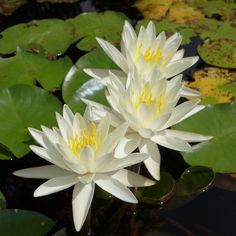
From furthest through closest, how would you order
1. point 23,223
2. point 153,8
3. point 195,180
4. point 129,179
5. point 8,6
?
point 8,6
point 153,8
point 195,180
point 23,223
point 129,179

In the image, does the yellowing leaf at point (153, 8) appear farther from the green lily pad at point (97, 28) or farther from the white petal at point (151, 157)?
the white petal at point (151, 157)

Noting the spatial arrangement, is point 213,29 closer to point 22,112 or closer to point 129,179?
point 22,112

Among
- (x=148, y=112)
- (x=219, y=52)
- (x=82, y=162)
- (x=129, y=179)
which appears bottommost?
(x=219, y=52)

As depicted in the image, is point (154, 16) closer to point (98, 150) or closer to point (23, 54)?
point (23, 54)

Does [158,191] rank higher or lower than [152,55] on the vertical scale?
lower

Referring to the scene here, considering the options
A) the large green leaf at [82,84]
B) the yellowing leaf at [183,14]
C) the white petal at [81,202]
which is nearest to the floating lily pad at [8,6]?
the yellowing leaf at [183,14]

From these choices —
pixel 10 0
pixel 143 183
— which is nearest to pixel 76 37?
pixel 10 0

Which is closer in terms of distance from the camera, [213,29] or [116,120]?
[116,120]

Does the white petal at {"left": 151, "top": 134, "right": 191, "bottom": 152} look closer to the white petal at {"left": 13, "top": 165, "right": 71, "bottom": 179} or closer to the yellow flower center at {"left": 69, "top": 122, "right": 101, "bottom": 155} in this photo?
the yellow flower center at {"left": 69, "top": 122, "right": 101, "bottom": 155}

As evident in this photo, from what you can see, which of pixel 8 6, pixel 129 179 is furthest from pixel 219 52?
pixel 8 6
